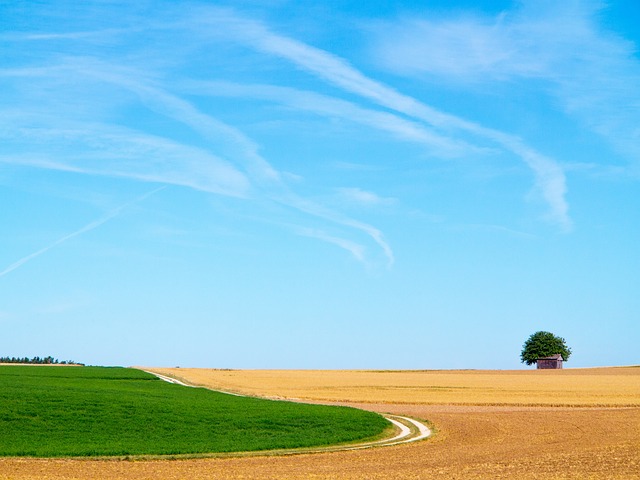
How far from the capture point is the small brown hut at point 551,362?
17275cm

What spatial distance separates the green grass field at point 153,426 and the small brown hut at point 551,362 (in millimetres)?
141190

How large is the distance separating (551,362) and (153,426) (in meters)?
153

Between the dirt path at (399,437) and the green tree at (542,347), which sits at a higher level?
the green tree at (542,347)

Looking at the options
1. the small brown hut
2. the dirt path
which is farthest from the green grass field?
the small brown hut

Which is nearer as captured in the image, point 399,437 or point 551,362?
point 399,437

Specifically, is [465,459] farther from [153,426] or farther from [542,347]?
[542,347]

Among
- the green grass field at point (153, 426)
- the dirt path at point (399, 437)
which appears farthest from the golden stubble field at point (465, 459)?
the green grass field at point (153, 426)

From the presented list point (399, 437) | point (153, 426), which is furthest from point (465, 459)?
point (153, 426)

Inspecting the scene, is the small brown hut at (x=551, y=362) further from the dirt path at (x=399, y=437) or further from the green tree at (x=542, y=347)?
the dirt path at (x=399, y=437)

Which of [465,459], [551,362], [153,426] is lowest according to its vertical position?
[153,426]

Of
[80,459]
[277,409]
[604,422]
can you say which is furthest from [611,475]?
[277,409]

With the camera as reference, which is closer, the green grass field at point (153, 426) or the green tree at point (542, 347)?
the green grass field at point (153, 426)

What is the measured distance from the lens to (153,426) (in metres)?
34.3

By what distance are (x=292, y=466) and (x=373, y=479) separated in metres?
4.45
